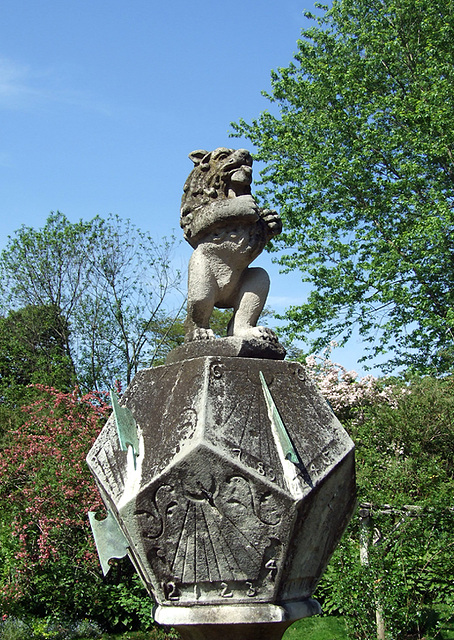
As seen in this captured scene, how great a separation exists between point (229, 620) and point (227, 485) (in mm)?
619

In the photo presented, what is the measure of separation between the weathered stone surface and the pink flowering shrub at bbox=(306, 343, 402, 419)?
328 inches

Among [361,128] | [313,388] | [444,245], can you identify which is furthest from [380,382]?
[313,388]

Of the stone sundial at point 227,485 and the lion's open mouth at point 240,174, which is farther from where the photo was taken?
the lion's open mouth at point 240,174

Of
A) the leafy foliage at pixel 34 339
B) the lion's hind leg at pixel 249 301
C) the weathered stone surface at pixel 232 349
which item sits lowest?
the weathered stone surface at pixel 232 349

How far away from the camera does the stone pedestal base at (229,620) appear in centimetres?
289

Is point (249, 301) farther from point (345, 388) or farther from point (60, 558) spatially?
point (345, 388)

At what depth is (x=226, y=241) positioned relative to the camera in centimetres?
388

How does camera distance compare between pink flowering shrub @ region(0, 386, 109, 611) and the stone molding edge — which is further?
pink flowering shrub @ region(0, 386, 109, 611)

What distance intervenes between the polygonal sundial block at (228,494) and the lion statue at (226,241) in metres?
0.64

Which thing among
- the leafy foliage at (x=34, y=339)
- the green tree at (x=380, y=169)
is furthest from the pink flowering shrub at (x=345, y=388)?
the leafy foliage at (x=34, y=339)

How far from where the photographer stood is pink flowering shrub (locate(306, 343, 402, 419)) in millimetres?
12328

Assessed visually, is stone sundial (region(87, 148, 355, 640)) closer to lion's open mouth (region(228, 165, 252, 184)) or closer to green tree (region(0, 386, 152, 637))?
lion's open mouth (region(228, 165, 252, 184))

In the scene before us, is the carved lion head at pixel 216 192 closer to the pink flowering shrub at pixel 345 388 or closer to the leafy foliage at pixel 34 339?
the pink flowering shrub at pixel 345 388

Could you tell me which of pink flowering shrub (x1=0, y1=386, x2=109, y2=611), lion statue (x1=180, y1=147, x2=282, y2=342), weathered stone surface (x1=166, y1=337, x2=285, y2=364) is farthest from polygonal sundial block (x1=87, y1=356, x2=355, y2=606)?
pink flowering shrub (x1=0, y1=386, x2=109, y2=611)
